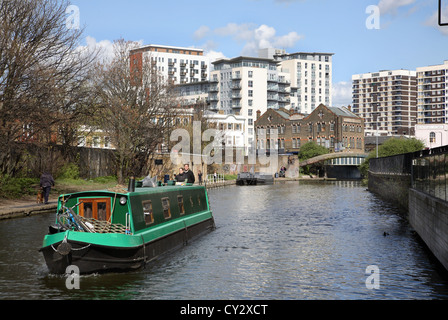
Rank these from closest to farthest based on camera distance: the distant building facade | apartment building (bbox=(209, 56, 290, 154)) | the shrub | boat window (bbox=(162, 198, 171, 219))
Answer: boat window (bbox=(162, 198, 171, 219)), the shrub, the distant building facade, apartment building (bbox=(209, 56, 290, 154))

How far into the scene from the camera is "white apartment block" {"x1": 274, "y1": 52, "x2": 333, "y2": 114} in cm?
16325

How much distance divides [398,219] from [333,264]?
45.5 ft

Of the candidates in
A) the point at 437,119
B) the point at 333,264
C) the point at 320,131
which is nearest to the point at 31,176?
the point at 333,264

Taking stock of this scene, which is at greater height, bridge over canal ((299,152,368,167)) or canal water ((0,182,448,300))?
bridge over canal ((299,152,368,167))

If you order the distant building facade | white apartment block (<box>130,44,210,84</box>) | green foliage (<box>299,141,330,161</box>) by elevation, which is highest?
white apartment block (<box>130,44,210,84</box>)

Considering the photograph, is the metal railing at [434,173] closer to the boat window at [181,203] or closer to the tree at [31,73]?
the boat window at [181,203]

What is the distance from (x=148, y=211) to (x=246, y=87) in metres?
124

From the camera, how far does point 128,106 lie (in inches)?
1932

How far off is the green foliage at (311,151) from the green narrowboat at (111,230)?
282ft

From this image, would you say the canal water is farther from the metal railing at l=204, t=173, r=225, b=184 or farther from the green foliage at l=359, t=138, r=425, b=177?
the metal railing at l=204, t=173, r=225, b=184

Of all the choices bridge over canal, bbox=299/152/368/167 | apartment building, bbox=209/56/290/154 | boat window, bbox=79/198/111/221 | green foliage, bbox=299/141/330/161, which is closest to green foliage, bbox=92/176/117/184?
boat window, bbox=79/198/111/221

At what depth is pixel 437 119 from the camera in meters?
194

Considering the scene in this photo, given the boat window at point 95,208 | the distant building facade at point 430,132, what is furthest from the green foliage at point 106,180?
the distant building facade at point 430,132

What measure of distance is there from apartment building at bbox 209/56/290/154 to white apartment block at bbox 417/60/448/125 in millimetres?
70092
